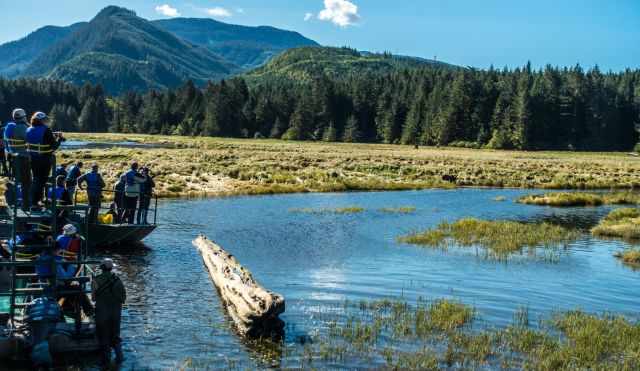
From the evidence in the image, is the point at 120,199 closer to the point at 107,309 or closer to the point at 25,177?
the point at 25,177

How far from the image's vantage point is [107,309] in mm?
13531

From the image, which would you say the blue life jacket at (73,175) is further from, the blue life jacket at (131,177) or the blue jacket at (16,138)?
the blue jacket at (16,138)

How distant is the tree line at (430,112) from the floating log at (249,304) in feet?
405

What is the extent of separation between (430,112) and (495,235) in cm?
11808

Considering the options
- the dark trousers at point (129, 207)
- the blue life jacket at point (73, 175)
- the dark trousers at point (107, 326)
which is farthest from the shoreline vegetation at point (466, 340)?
the blue life jacket at point (73, 175)

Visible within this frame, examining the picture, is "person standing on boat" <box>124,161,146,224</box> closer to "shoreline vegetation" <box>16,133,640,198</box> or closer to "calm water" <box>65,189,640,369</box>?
"calm water" <box>65,189,640,369</box>

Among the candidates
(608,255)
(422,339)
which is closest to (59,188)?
(422,339)

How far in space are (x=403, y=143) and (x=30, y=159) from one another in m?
135

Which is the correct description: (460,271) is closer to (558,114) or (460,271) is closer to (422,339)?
(422,339)

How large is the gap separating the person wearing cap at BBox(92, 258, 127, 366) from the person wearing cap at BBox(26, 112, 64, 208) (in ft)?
10.9

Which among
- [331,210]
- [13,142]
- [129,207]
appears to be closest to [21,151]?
[13,142]

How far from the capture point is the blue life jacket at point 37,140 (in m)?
14.8

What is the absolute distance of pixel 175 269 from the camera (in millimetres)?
23391

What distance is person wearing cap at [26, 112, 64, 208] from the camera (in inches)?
584
